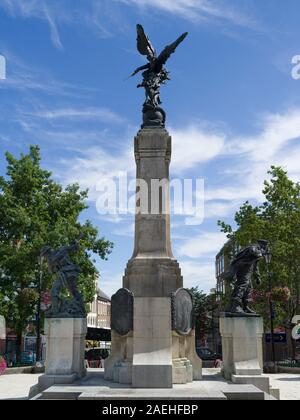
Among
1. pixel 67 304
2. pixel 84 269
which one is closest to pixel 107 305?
pixel 84 269

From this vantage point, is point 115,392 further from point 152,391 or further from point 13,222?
point 13,222

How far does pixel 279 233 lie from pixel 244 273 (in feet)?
63.8

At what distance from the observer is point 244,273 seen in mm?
14477

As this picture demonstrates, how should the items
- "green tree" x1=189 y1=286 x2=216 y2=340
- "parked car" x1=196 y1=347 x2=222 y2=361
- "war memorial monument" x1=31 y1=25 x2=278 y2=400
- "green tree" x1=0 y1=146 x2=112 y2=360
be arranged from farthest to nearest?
1. "green tree" x1=189 y1=286 x2=216 y2=340
2. "parked car" x1=196 y1=347 x2=222 y2=361
3. "green tree" x1=0 y1=146 x2=112 y2=360
4. "war memorial monument" x1=31 y1=25 x2=278 y2=400

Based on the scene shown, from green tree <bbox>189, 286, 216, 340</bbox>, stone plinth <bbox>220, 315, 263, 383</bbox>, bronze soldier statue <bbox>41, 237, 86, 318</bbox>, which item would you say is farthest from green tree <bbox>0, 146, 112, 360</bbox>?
green tree <bbox>189, 286, 216, 340</bbox>

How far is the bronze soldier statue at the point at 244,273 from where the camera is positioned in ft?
46.3

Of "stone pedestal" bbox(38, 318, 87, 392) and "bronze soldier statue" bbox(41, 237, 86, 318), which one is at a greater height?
"bronze soldier statue" bbox(41, 237, 86, 318)

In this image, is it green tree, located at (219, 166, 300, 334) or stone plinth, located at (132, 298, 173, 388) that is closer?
stone plinth, located at (132, 298, 173, 388)

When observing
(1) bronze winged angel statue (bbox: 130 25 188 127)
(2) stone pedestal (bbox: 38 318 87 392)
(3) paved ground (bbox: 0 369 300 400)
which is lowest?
(3) paved ground (bbox: 0 369 300 400)

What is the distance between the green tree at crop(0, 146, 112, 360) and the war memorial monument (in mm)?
14018

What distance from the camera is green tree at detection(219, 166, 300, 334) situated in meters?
32.2

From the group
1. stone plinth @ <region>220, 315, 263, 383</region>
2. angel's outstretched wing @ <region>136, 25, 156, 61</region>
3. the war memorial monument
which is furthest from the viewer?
angel's outstretched wing @ <region>136, 25, 156, 61</region>

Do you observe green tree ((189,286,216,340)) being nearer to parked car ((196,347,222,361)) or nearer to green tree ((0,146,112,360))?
parked car ((196,347,222,361))
